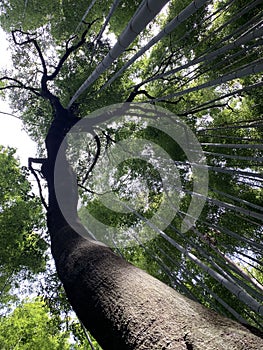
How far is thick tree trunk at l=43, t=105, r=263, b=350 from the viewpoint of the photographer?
78 centimetres

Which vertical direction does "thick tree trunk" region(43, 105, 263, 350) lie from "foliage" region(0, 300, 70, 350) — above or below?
below

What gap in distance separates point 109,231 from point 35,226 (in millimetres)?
1555

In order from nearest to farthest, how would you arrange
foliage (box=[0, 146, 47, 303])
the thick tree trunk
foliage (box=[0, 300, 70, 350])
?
the thick tree trunk → foliage (box=[0, 146, 47, 303]) → foliage (box=[0, 300, 70, 350])

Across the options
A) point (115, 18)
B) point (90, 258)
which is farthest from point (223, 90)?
point (90, 258)

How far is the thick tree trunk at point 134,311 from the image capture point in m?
0.78

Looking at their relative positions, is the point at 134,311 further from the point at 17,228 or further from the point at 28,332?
the point at 28,332

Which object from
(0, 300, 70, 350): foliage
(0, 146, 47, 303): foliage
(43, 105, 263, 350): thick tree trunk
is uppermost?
(0, 146, 47, 303): foliage

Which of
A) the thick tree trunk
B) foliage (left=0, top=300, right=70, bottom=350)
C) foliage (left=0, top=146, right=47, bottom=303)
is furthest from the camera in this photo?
foliage (left=0, top=300, right=70, bottom=350)

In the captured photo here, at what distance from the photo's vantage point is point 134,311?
0.99 metres

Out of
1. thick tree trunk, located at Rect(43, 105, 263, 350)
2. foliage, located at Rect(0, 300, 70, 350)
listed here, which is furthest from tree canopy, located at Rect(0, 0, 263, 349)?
thick tree trunk, located at Rect(43, 105, 263, 350)

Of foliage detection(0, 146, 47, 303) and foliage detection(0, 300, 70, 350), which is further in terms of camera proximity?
foliage detection(0, 300, 70, 350)

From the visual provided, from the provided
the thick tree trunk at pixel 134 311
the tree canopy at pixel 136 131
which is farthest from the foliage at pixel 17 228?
the thick tree trunk at pixel 134 311

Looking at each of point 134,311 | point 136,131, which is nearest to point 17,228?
point 136,131

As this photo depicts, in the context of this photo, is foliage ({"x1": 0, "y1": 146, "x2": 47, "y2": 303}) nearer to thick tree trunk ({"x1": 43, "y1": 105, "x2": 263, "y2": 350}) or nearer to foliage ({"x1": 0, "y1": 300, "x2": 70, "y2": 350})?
foliage ({"x1": 0, "y1": 300, "x2": 70, "y2": 350})
